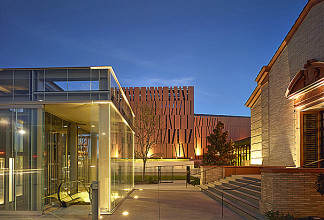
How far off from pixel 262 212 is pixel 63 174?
10.1 metres

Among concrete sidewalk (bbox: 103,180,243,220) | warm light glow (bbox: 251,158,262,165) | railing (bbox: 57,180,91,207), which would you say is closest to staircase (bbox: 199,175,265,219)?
concrete sidewalk (bbox: 103,180,243,220)

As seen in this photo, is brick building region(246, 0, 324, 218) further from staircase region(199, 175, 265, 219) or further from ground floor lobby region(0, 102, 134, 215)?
ground floor lobby region(0, 102, 134, 215)

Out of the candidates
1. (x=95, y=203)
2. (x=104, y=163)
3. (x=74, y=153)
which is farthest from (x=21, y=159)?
(x=74, y=153)

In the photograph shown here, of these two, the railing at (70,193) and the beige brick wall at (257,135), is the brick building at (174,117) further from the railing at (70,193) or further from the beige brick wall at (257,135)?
the railing at (70,193)

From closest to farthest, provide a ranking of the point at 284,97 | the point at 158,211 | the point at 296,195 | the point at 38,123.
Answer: the point at 296,195 → the point at 38,123 → the point at 158,211 → the point at 284,97

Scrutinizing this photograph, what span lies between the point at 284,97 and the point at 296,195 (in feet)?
23.3

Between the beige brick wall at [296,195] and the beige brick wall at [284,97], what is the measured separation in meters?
4.39

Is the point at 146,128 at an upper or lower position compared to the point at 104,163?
upper

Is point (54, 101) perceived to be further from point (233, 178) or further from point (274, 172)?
point (233, 178)

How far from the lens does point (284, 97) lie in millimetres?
15953

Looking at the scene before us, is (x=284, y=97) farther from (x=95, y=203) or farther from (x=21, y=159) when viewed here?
(x=21, y=159)

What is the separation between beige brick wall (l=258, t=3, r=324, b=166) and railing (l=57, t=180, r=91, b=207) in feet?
29.5

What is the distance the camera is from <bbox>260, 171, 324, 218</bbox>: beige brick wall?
9.73 metres

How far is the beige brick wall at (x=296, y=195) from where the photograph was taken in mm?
9734
